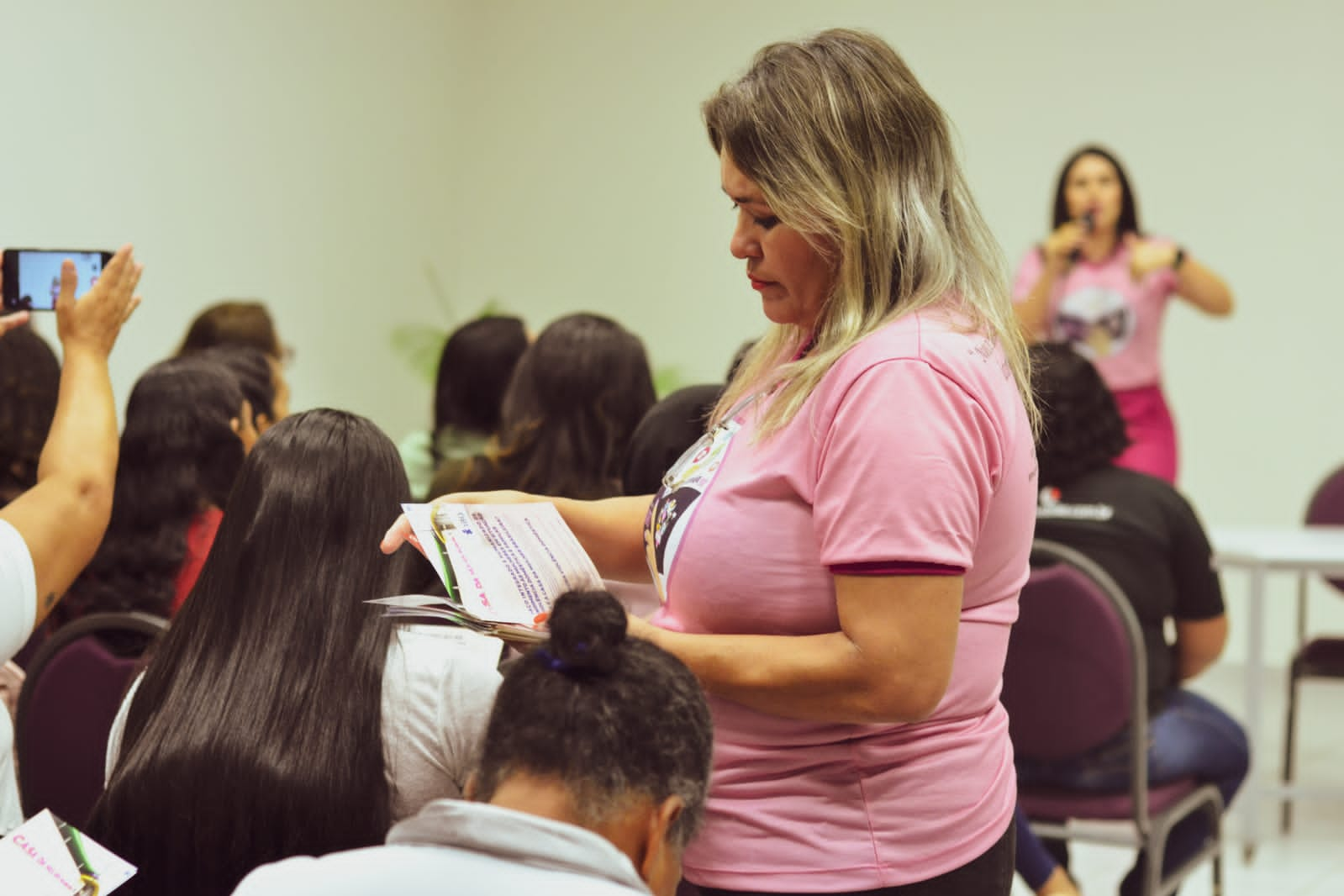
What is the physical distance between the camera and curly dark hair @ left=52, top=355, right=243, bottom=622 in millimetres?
2389

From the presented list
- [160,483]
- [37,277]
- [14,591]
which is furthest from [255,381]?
[14,591]

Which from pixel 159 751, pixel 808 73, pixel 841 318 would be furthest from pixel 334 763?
pixel 808 73

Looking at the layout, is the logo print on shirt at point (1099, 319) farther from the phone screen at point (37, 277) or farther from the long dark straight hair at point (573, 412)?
the phone screen at point (37, 277)

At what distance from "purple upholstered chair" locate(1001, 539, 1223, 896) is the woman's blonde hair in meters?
1.33

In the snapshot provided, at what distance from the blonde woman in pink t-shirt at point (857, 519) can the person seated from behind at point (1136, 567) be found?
1.43 m

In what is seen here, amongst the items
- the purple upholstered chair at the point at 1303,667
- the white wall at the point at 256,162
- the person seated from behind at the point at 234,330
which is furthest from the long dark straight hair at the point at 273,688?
the white wall at the point at 256,162

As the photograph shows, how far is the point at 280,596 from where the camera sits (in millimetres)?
1527

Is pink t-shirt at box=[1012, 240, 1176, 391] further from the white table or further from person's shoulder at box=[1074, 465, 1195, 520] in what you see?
person's shoulder at box=[1074, 465, 1195, 520]

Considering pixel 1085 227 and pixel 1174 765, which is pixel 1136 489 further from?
pixel 1085 227

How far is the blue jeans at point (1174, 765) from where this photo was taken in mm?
2748

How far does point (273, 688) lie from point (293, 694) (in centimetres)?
2

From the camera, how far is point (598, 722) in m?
1.14

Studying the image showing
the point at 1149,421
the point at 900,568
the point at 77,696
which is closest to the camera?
the point at 900,568

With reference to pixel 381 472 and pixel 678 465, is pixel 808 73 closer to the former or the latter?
pixel 678 465
